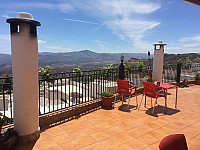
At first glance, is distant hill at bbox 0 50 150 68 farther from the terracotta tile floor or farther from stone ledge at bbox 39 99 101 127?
the terracotta tile floor

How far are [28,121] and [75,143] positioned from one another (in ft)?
3.13

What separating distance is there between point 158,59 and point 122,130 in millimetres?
4461

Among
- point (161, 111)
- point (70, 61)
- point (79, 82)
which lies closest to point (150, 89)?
point (161, 111)

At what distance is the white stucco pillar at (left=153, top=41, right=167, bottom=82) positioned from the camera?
252 inches

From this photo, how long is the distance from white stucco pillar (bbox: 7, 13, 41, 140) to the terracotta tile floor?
1.41 feet

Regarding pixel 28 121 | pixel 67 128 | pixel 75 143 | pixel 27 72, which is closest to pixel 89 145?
pixel 75 143

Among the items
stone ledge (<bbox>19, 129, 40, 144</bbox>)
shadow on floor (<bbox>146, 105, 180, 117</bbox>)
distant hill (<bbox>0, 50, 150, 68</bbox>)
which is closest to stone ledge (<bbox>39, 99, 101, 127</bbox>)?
stone ledge (<bbox>19, 129, 40, 144</bbox>)

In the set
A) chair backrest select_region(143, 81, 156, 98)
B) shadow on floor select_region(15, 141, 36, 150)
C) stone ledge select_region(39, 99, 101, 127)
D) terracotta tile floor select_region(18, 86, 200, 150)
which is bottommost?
shadow on floor select_region(15, 141, 36, 150)

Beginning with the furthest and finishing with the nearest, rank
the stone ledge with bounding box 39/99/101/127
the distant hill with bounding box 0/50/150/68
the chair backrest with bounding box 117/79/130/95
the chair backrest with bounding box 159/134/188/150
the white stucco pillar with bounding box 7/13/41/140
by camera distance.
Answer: the distant hill with bounding box 0/50/150/68 → the chair backrest with bounding box 117/79/130/95 → the stone ledge with bounding box 39/99/101/127 → the white stucco pillar with bounding box 7/13/41/140 → the chair backrest with bounding box 159/134/188/150

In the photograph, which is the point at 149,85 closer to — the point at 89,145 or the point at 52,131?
the point at 89,145

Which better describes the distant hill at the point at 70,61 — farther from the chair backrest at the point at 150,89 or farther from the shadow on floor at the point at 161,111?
the shadow on floor at the point at 161,111

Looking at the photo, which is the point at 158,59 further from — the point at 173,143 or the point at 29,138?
the point at 173,143

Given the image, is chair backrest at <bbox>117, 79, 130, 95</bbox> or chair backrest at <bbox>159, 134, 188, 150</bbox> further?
chair backrest at <bbox>117, 79, 130, 95</bbox>

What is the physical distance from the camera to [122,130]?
3088 millimetres
